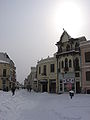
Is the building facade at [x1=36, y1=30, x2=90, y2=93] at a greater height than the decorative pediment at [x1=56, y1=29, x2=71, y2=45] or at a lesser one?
lesser

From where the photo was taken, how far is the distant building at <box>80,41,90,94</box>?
36781 mm

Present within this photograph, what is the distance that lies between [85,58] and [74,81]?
567 centimetres

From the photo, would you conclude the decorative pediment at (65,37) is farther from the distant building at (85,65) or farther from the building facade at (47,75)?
the distant building at (85,65)

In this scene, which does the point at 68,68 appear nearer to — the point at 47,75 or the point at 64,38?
the point at 64,38

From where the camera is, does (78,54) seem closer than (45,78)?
Yes

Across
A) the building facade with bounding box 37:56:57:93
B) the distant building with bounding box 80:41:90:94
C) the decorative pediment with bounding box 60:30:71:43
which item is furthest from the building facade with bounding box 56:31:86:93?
the building facade with bounding box 37:56:57:93

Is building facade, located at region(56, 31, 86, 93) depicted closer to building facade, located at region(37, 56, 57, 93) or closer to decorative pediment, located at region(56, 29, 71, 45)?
decorative pediment, located at region(56, 29, 71, 45)

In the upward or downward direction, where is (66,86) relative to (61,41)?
downward

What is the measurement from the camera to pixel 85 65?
37312 mm

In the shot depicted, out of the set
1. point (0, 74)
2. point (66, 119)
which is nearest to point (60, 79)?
point (0, 74)

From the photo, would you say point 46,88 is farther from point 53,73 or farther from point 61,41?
point 61,41

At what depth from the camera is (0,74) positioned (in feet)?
182

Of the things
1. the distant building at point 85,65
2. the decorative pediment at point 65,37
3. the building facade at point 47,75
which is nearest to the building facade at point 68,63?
the decorative pediment at point 65,37

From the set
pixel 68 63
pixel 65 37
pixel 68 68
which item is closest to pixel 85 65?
pixel 68 68
